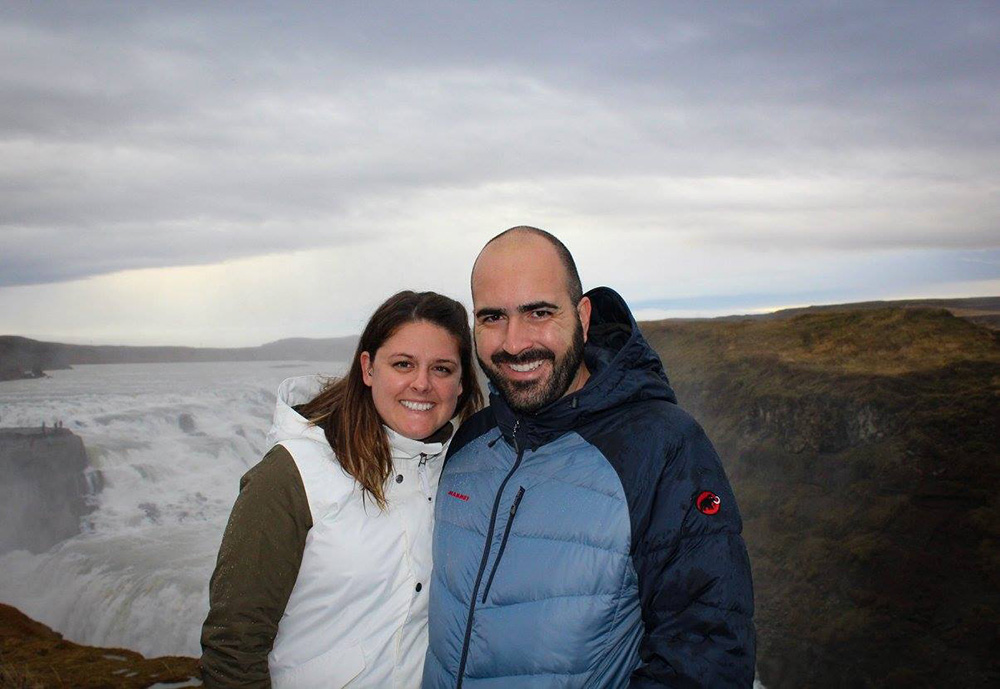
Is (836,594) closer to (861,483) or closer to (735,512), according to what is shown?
(861,483)

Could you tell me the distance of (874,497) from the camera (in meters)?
8.80

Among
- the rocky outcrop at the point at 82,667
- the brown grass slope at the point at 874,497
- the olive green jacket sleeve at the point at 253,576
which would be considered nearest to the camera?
the olive green jacket sleeve at the point at 253,576

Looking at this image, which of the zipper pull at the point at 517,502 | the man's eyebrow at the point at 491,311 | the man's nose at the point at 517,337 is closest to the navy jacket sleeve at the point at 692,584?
the zipper pull at the point at 517,502

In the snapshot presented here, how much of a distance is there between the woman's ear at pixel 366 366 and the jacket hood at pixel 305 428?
23cm

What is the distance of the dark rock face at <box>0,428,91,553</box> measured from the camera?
66.8ft

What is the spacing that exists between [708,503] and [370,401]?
1.54 m

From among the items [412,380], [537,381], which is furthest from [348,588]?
[537,381]

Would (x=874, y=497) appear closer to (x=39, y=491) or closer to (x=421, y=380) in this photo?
(x=421, y=380)

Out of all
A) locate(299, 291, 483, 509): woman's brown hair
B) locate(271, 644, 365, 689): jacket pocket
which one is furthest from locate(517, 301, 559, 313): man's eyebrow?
locate(271, 644, 365, 689): jacket pocket

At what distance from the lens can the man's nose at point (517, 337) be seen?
276cm

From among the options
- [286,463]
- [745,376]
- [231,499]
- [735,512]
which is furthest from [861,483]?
[231,499]

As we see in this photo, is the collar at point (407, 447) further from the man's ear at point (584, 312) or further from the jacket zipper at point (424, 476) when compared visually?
the man's ear at point (584, 312)

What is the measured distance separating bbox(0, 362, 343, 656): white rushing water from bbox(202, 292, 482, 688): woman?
15052 millimetres

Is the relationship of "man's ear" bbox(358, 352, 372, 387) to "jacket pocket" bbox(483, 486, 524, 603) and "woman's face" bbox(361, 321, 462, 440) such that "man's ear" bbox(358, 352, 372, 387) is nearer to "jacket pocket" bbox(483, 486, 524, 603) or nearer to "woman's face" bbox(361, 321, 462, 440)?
"woman's face" bbox(361, 321, 462, 440)
